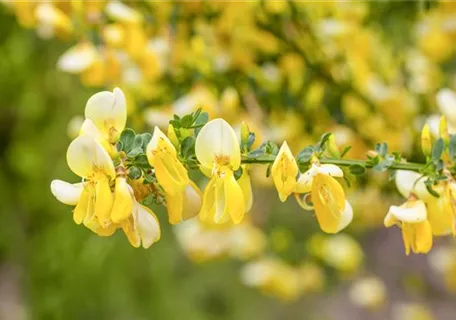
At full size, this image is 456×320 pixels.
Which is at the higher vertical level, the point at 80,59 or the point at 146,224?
the point at 80,59

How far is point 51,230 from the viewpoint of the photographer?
39.0 inches

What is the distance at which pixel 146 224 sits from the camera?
0.24m

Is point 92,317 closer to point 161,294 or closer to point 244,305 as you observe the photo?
point 161,294

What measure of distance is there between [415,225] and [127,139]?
10 cm

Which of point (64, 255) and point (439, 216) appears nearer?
point (439, 216)

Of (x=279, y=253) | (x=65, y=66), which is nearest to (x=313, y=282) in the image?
(x=279, y=253)

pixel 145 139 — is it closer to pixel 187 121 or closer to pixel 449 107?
pixel 187 121

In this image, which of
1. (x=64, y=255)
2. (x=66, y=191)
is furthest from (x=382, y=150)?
(x=64, y=255)

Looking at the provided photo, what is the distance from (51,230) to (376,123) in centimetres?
63

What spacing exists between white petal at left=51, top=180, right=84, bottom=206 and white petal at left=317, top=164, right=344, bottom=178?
0.26ft

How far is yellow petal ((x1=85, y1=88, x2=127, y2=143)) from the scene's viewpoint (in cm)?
25

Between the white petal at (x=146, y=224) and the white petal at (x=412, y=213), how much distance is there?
3.2 inches

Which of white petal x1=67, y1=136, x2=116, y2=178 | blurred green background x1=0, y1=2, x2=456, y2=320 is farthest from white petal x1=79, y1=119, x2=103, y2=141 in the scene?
blurred green background x1=0, y1=2, x2=456, y2=320

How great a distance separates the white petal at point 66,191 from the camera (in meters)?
0.24
